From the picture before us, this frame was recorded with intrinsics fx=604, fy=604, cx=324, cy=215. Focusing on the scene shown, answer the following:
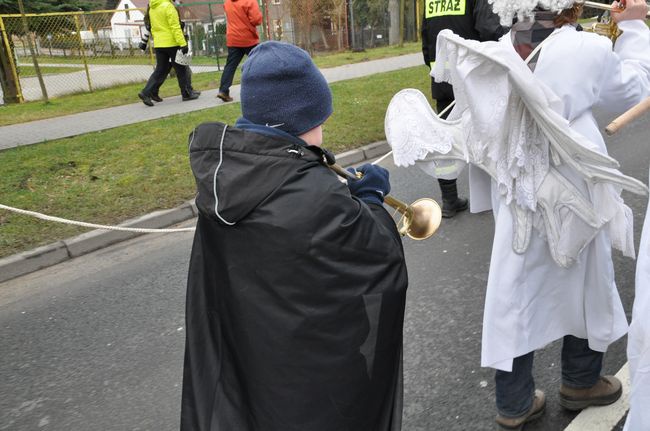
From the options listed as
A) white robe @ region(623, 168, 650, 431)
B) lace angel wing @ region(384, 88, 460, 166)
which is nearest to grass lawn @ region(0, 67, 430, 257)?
lace angel wing @ region(384, 88, 460, 166)

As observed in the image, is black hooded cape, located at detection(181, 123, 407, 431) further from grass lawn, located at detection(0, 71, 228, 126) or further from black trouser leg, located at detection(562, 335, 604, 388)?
grass lawn, located at detection(0, 71, 228, 126)

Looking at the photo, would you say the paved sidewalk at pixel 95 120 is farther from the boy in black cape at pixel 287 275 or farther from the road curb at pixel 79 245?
the boy in black cape at pixel 287 275

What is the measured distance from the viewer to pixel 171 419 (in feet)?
9.64

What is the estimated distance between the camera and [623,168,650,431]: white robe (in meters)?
1.69

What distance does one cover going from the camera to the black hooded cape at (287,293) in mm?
1510

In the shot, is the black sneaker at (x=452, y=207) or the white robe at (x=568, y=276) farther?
the black sneaker at (x=452, y=207)

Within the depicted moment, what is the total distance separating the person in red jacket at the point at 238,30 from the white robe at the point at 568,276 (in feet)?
28.0

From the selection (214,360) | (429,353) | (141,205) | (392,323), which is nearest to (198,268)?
(214,360)

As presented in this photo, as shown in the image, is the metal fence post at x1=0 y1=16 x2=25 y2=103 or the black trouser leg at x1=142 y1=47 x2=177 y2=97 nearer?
the black trouser leg at x1=142 y1=47 x2=177 y2=97

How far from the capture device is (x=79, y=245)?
5094mm

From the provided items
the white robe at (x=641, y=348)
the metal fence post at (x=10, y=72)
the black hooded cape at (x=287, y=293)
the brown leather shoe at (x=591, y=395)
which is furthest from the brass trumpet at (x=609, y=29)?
the metal fence post at (x=10, y=72)

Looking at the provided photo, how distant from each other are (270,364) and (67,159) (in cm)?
611

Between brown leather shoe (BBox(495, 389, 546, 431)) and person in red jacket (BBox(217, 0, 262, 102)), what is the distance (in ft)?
28.3

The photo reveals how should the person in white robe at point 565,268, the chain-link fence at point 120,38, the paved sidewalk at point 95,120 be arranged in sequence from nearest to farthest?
the person in white robe at point 565,268, the paved sidewalk at point 95,120, the chain-link fence at point 120,38
